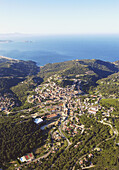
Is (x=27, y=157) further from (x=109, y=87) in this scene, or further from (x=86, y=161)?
(x=109, y=87)

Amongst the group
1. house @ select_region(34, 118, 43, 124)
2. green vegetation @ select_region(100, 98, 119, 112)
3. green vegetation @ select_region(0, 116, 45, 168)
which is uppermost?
green vegetation @ select_region(100, 98, 119, 112)

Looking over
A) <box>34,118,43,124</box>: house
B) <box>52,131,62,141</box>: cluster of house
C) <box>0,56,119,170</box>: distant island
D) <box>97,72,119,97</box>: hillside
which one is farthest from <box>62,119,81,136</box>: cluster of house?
<box>97,72,119,97</box>: hillside

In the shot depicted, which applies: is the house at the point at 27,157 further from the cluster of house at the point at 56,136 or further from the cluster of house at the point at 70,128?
the cluster of house at the point at 70,128

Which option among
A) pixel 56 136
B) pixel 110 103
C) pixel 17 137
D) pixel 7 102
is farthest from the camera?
pixel 7 102

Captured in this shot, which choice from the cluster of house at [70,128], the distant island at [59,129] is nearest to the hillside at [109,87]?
the distant island at [59,129]

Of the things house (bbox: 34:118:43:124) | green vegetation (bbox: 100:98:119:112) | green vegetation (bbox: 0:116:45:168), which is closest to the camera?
green vegetation (bbox: 0:116:45:168)

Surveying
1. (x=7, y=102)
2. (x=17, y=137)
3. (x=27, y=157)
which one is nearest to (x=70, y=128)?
(x=27, y=157)

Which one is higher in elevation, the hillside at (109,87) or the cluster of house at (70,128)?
the hillside at (109,87)

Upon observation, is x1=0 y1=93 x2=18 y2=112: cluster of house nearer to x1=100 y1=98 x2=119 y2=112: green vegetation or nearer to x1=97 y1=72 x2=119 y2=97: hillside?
x1=100 y1=98 x2=119 y2=112: green vegetation

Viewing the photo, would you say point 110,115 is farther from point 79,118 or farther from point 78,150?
point 78,150
